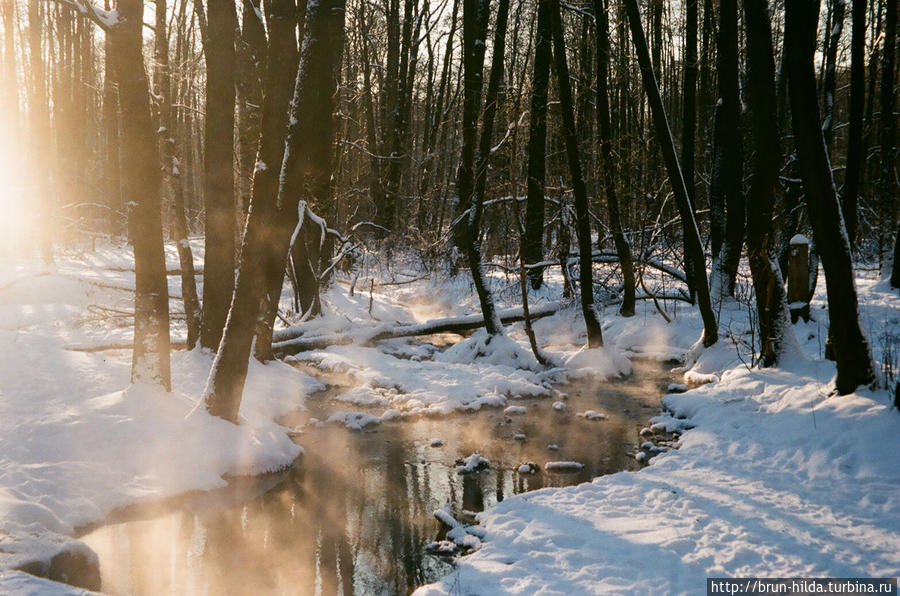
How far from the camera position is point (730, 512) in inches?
190

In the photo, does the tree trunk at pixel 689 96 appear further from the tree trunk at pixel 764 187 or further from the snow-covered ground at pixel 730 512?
the snow-covered ground at pixel 730 512

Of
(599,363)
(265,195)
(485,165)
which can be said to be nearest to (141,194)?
(265,195)

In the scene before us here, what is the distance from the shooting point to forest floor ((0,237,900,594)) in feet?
13.6

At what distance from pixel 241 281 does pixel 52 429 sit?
7.44ft

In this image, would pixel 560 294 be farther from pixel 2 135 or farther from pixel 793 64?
pixel 2 135

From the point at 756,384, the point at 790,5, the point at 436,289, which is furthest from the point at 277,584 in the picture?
→ the point at 436,289

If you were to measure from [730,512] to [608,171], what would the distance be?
28.4 feet

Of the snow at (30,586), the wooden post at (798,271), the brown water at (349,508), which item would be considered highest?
the wooden post at (798,271)

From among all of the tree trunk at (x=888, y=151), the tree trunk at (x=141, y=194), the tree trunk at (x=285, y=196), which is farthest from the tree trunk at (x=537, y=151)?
the tree trunk at (x=141, y=194)

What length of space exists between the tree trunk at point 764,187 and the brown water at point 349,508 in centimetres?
197

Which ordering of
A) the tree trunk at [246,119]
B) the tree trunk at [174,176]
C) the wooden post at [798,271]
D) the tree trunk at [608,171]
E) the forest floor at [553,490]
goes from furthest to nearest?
the tree trunk at [246,119] → the tree trunk at [608,171] → the tree trunk at [174,176] → the wooden post at [798,271] → the forest floor at [553,490]

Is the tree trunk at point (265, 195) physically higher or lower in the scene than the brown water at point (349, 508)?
higher

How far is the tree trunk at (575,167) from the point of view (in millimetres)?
10219

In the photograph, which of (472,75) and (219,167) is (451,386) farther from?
(472,75)
